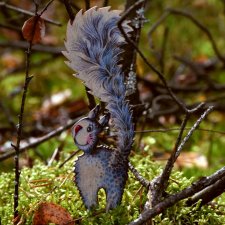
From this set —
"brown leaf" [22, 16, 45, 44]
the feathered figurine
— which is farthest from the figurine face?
"brown leaf" [22, 16, 45, 44]

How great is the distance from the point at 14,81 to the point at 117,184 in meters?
2.99

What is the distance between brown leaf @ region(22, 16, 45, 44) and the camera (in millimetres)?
1580

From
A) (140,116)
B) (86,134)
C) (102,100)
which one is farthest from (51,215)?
(140,116)

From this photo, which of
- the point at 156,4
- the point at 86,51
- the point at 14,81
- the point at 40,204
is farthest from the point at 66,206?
the point at 156,4

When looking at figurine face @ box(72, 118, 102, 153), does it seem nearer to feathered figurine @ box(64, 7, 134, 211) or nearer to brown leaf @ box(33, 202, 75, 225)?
feathered figurine @ box(64, 7, 134, 211)

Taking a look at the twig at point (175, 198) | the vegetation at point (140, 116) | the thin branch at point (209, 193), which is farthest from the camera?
the vegetation at point (140, 116)

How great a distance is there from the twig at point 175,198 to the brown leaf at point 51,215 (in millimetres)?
258

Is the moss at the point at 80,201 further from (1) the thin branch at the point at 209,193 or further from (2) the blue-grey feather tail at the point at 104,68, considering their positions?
(2) the blue-grey feather tail at the point at 104,68

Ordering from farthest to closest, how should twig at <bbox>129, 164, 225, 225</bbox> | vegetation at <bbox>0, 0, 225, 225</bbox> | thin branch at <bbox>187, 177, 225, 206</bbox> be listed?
1. vegetation at <bbox>0, 0, 225, 225</bbox>
2. thin branch at <bbox>187, 177, 225, 206</bbox>
3. twig at <bbox>129, 164, 225, 225</bbox>

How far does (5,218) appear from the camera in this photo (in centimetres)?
170

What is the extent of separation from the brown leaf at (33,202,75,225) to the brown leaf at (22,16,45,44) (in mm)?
519

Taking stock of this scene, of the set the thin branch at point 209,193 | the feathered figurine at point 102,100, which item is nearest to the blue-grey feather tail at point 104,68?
the feathered figurine at point 102,100

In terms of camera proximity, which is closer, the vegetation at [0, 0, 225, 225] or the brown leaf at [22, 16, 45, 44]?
the brown leaf at [22, 16, 45, 44]

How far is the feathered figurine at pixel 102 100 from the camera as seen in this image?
1618 mm
